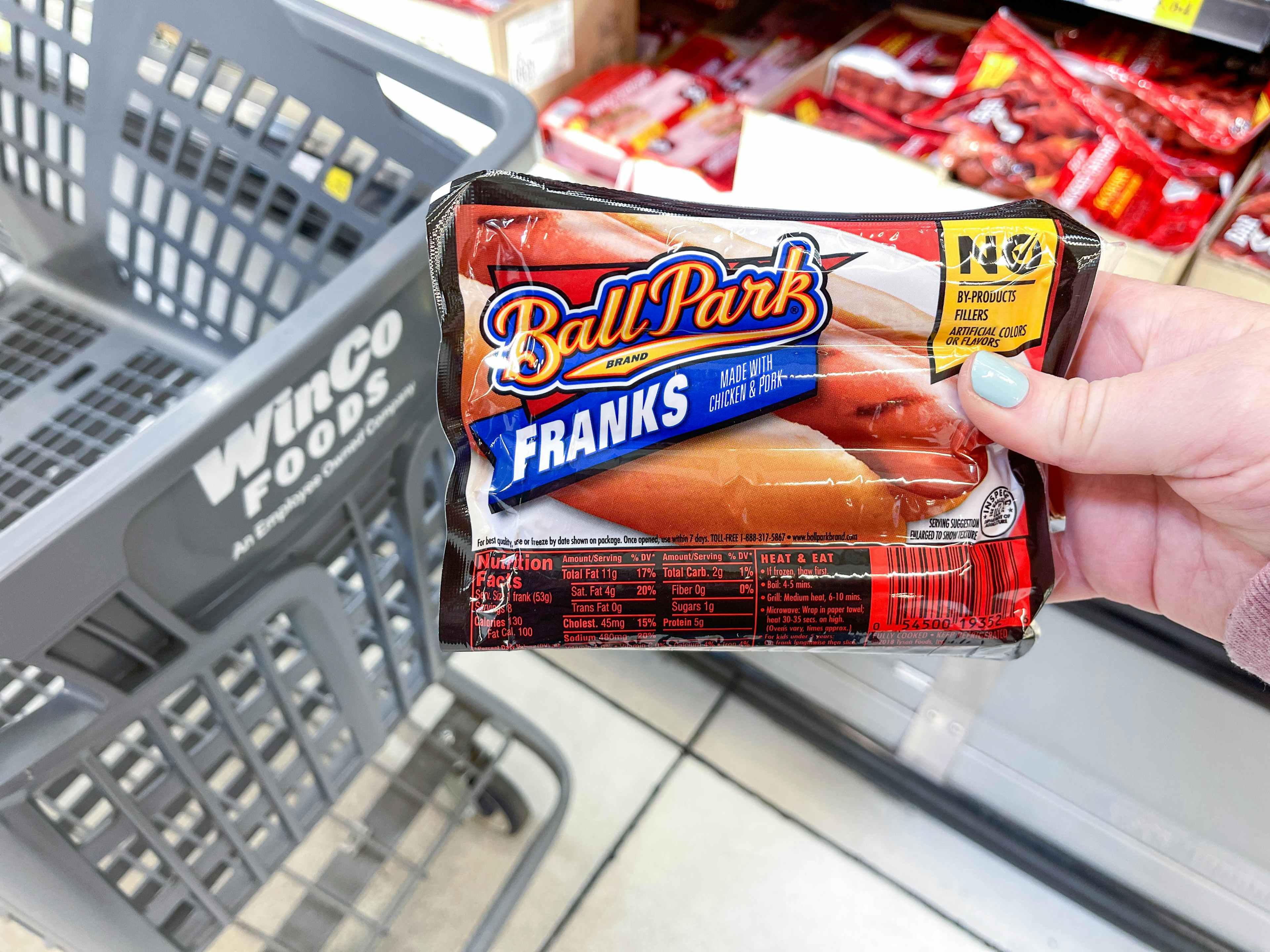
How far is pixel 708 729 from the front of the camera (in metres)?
1.14

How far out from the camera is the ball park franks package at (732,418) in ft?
1.63

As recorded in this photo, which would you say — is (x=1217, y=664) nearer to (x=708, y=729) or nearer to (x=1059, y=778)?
(x=1059, y=778)

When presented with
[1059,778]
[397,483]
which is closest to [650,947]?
[1059,778]

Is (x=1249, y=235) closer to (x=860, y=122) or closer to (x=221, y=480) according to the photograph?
(x=860, y=122)

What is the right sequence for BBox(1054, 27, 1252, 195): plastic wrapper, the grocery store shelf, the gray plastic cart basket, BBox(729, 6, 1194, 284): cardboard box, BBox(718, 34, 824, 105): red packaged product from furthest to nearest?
BBox(718, 34, 824, 105): red packaged product, BBox(1054, 27, 1252, 195): plastic wrapper, BBox(729, 6, 1194, 284): cardboard box, the grocery store shelf, the gray plastic cart basket

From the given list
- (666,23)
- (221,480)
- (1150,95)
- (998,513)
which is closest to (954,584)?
(998,513)

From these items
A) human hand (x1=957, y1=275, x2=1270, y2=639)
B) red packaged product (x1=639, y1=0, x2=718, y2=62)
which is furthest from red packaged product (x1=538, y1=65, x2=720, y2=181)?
human hand (x1=957, y1=275, x2=1270, y2=639)

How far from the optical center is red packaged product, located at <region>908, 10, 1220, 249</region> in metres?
0.88

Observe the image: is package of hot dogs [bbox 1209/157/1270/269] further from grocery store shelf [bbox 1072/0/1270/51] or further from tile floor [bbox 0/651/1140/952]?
tile floor [bbox 0/651/1140/952]

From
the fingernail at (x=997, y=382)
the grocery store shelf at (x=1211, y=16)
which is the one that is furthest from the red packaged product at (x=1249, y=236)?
the fingernail at (x=997, y=382)

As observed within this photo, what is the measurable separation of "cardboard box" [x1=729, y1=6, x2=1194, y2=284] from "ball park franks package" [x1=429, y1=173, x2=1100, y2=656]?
1.04 ft

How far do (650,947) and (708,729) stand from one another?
28 cm

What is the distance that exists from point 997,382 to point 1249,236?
50 cm

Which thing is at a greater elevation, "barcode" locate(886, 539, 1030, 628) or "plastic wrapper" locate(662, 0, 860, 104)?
"plastic wrapper" locate(662, 0, 860, 104)
